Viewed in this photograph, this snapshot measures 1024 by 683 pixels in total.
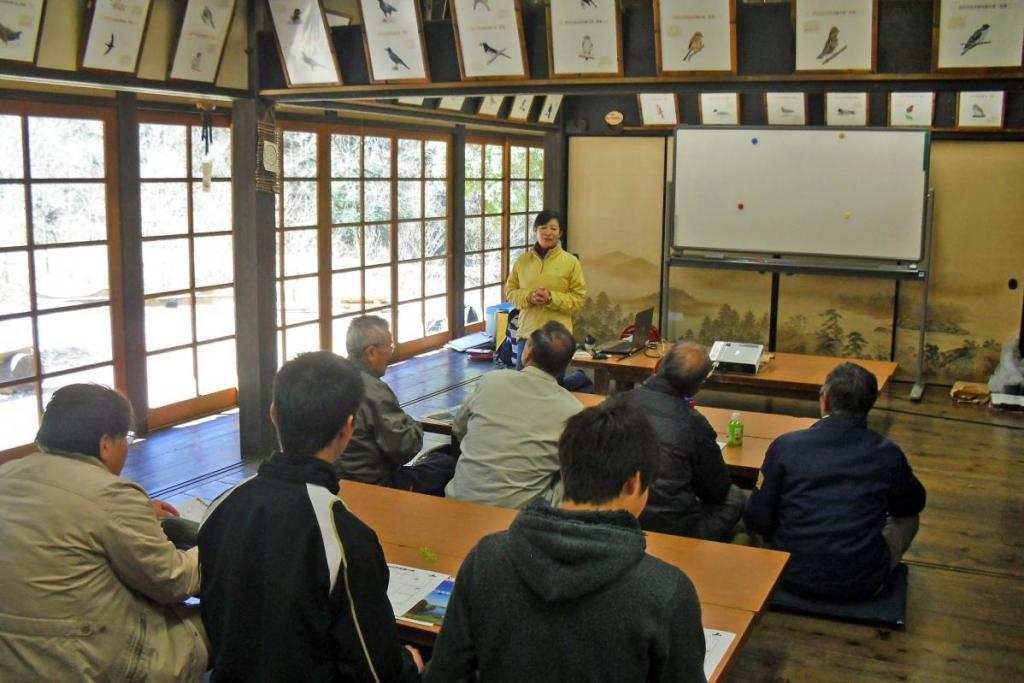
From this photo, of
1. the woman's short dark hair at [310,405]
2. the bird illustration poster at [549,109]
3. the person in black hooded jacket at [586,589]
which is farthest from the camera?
the bird illustration poster at [549,109]

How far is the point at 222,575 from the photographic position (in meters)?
1.95

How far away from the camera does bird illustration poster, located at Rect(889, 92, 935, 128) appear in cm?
821

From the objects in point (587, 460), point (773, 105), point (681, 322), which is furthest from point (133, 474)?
point (773, 105)

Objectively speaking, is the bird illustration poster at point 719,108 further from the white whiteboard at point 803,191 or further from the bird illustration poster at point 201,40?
the bird illustration poster at point 201,40

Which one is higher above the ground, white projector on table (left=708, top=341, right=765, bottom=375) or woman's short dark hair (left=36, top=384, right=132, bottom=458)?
woman's short dark hair (left=36, top=384, right=132, bottom=458)

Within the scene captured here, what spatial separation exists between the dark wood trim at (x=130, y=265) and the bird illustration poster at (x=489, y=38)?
2.01 metres

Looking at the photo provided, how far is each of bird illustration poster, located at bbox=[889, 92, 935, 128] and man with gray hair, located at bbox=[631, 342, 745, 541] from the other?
5.51m

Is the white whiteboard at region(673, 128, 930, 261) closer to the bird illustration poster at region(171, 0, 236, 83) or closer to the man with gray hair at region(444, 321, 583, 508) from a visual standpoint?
the bird illustration poster at region(171, 0, 236, 83)

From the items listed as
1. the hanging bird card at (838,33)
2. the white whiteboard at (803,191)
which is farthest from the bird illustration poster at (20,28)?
the white whiteboard at (803,191)

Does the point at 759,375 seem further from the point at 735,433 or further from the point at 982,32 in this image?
the point at 982,32

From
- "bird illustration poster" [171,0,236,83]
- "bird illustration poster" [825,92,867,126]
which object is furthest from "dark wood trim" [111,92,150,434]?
"bird illustration poster" [825,92,867,126]

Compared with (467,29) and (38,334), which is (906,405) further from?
(38,334)

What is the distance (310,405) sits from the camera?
198cm

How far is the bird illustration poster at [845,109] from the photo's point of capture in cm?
837
